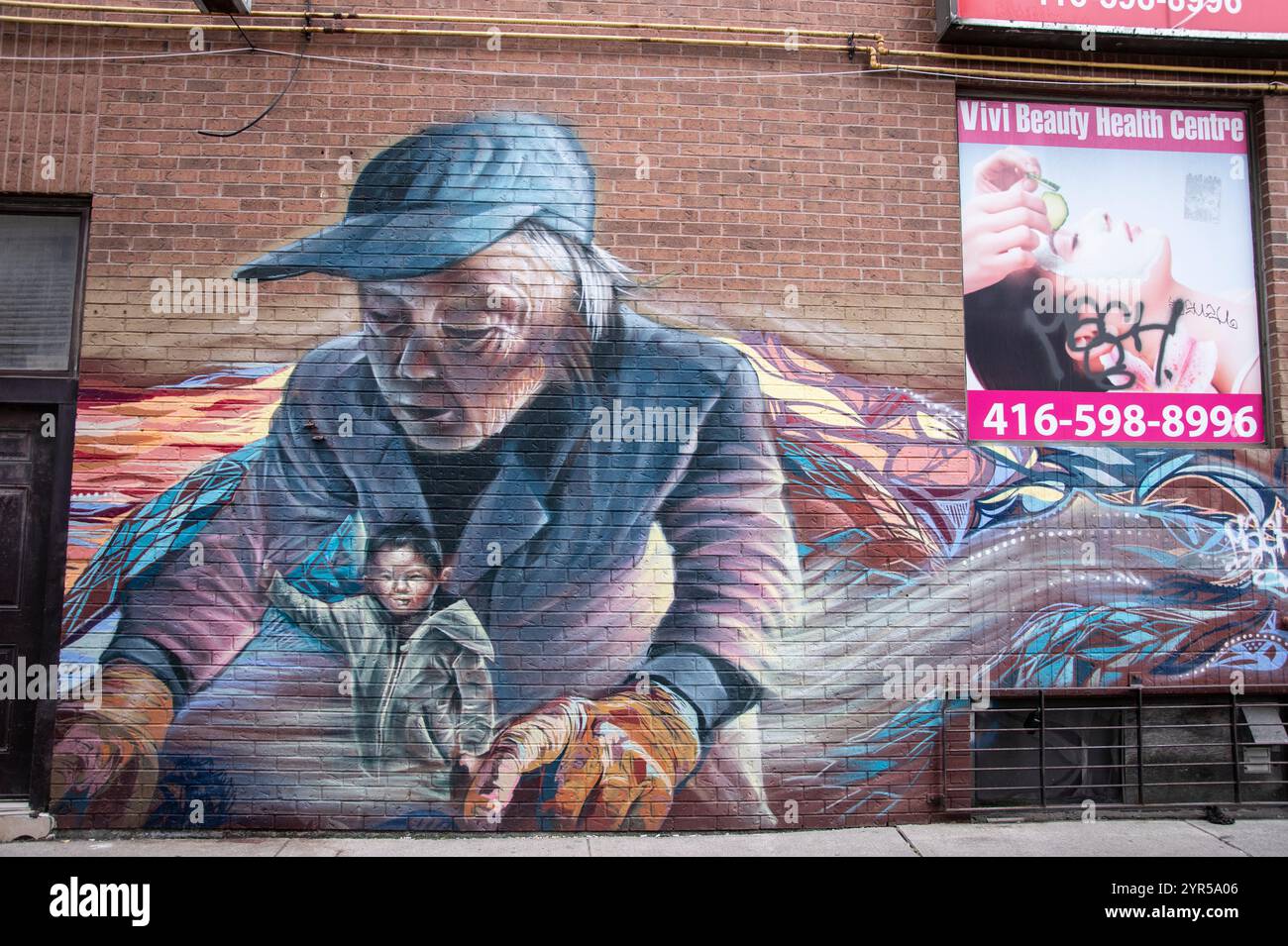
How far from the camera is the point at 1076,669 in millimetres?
6039

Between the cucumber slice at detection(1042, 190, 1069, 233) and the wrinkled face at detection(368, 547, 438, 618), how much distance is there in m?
4.89

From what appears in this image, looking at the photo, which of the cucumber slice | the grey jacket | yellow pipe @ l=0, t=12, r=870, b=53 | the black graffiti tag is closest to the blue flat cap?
yellow pipe @ l=0, t=12, r=870, b=53

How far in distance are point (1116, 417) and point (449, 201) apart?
15.6 feet

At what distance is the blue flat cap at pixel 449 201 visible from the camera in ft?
19.4

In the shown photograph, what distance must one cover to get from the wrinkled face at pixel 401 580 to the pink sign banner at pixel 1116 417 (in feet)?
12.3

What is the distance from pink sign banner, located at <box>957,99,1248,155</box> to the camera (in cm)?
646

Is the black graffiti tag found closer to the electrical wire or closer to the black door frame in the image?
the electrical wire

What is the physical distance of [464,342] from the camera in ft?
19.3

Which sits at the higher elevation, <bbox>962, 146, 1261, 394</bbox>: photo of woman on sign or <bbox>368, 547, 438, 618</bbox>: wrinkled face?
<bbox>962, 146, 1261, 394</bbox>: photo of woman on sign

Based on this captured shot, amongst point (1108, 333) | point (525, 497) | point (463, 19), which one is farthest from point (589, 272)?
point (1108, 333)

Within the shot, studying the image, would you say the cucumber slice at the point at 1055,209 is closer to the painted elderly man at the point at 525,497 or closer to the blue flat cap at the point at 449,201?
the painted elderly man at the point at 525,497

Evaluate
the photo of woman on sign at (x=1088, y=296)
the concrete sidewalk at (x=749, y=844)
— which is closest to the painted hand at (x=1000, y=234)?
the photo of woman on sign at (x=1088, y=296)

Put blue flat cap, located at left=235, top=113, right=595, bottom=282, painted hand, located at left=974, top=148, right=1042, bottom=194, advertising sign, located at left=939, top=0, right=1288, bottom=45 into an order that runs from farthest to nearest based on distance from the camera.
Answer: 1. painted hand, located at left=974, top=148, right=1042, bottom=194
2. advertising sign, located at left=939, top=0, right=1288, bottom=45
3. blue flat cap, located at left=235, top=113, right=595, bottom=282

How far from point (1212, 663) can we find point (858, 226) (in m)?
3.76
